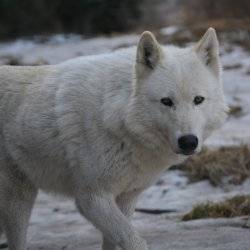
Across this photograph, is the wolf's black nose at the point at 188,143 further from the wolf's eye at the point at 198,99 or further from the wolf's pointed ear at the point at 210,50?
the wolf's pointed ear at the point at 210,50

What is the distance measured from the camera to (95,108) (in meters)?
5.26

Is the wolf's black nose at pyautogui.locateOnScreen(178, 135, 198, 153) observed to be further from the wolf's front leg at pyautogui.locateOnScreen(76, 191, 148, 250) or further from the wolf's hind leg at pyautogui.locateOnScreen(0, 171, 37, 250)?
the wolf's hind leg at pyautogui.locateOnScreen(0, 171, 37, 250)

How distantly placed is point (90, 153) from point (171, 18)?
1440 cm

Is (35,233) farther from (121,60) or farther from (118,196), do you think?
(121,60)

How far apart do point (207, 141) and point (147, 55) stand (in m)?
4.67

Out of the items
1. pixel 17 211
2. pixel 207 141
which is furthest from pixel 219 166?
pixel 17 211

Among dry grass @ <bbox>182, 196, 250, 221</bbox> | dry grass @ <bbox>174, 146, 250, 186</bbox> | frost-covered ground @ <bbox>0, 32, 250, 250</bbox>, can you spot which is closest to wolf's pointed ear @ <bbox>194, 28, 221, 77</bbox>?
frost-covered ground @ <bbox>0, 32, 250, 250</bbox>

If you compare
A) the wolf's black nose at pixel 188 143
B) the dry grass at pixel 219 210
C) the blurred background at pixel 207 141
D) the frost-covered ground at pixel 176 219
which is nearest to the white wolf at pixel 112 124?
the wolf's black nose at pixel 188 143

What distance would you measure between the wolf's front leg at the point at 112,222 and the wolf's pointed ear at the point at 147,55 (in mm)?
854

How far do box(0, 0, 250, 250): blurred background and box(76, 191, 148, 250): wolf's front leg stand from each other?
85 cm

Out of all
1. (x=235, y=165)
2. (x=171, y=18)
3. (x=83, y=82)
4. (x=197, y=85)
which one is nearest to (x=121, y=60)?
(x=83, y=82)

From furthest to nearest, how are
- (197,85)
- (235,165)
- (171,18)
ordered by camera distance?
1. (171,18)
2. (235,165)
3. (197,85)

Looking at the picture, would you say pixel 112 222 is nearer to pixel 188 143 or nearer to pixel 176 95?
pixel 188 143

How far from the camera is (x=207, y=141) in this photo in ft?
31.9
